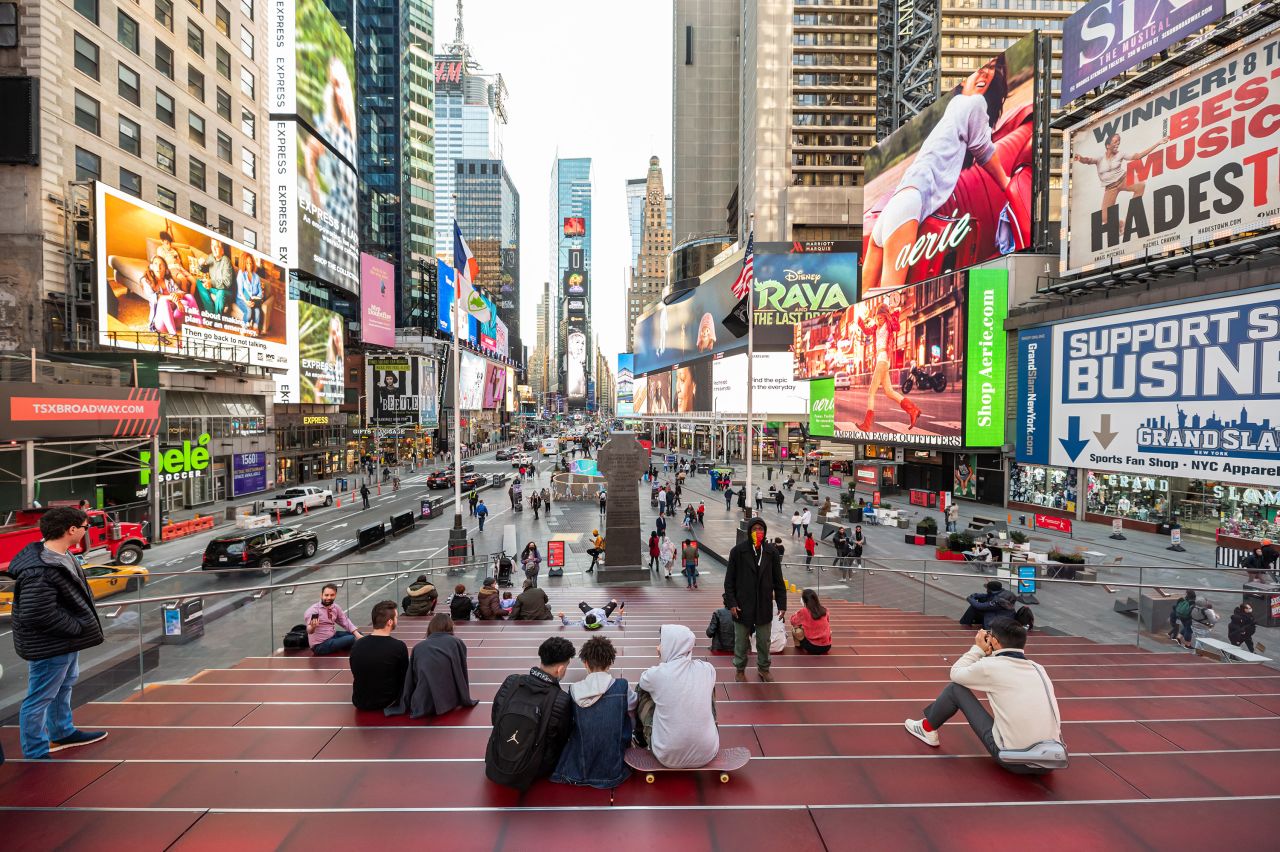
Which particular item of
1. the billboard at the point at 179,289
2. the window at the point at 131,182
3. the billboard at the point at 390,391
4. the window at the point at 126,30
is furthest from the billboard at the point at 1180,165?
the billboard at the point at 390,391

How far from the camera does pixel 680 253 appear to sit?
101688 mm

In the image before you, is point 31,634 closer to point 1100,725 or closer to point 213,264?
point 1100,725

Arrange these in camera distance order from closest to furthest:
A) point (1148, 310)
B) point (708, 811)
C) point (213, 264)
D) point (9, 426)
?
1. point (708, 811)
2. point (9, 426)
3. point (1148, 310)
4. point (213, 264)

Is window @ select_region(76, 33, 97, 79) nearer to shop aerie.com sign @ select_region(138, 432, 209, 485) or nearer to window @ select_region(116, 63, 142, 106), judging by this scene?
window @ select_region(116, 63, 142, 106)

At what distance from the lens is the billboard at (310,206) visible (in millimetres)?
44188

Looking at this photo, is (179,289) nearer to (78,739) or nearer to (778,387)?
(78,739)

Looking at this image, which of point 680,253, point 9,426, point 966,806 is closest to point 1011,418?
point 966,806

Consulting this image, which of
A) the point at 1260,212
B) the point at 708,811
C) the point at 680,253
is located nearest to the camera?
the point at 708,811

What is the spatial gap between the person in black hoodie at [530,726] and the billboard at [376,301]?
6329 cm

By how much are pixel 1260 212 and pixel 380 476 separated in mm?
55897

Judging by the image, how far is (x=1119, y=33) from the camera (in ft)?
88.5

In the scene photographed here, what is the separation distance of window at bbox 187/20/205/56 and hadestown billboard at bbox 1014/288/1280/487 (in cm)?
5018

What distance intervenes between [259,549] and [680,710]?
825 inches

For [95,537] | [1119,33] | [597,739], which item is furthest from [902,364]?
[95,537]
